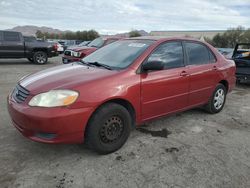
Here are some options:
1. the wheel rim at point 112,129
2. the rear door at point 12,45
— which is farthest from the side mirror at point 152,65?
the rear door at point 12,45

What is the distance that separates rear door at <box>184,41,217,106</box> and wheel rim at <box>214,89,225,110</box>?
0.29 metres

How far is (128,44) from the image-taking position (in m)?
4.42

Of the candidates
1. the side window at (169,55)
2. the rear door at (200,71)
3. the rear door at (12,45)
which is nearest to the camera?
the side window at (169,55)

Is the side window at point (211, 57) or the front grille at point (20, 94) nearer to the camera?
the front grille at point (20, 94)

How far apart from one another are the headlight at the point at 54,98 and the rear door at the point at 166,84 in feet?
3.63

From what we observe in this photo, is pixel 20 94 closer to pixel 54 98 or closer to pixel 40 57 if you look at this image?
pixel 54 98

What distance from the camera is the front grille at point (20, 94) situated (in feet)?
10.8

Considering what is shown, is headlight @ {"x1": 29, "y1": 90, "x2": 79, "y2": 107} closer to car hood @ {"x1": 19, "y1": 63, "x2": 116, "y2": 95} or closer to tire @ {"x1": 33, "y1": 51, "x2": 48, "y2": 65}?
car hood @ {"x1": 19, "y1": 63, "x2": 116, "y2": 95}

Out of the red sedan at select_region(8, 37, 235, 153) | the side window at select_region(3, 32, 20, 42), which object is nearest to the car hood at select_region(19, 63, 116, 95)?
the red sedan at select_region(8, 37, 235, 153)

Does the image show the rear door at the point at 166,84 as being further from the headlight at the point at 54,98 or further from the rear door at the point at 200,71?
the headlight at the point at 54,98

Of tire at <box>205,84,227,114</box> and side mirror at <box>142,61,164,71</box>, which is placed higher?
side mirror at <box>142,61,164,71</box>

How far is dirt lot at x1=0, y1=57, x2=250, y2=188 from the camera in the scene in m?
2.90

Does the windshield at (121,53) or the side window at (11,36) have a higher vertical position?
the side window at (11,36)

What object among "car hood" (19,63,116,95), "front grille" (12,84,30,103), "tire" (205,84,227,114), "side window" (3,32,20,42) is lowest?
"tire" (205,84,227,114)
